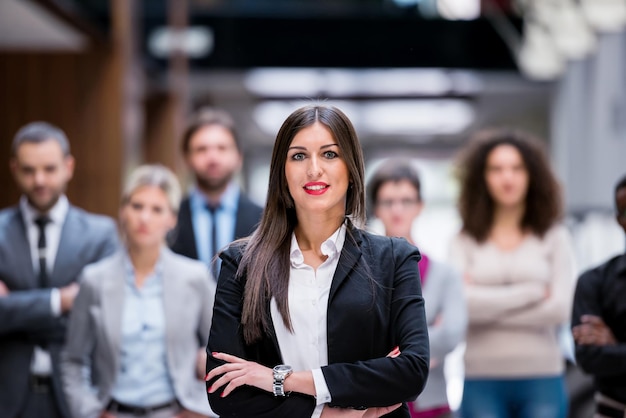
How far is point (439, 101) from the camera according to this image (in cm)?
1659

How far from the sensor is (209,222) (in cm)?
459

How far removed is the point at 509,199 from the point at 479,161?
1.00 feet

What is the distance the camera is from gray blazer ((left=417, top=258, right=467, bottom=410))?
3795 mm

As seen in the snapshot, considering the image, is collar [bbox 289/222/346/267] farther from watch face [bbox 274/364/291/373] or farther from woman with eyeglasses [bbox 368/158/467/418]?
woman with eyeglasses [bbox 368/158/467/418]

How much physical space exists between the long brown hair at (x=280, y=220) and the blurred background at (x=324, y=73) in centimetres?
254

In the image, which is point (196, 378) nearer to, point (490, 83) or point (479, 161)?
point (479, 161)

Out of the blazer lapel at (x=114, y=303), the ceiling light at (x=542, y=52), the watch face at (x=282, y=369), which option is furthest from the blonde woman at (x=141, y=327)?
the ceiling light at (x=542, y=52)

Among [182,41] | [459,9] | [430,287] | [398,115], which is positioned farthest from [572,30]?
[398,115]

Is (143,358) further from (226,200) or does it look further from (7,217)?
(226,200)

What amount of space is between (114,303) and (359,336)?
1562mm

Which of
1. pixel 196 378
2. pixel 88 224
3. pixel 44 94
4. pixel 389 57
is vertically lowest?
pixel 196 378

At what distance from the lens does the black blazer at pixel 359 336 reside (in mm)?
2350

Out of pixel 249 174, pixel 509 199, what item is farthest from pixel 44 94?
pixel 249 174

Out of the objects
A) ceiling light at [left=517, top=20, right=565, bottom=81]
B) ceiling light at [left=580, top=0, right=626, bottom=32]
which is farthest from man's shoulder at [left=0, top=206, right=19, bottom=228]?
ceiling light at [left=517, top=20, right=565, bottom=81]
